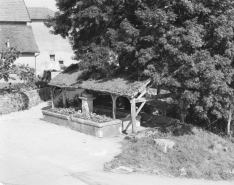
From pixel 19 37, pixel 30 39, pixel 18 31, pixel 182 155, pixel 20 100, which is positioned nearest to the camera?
pixel 182 155

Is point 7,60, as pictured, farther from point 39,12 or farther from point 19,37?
point 39,12

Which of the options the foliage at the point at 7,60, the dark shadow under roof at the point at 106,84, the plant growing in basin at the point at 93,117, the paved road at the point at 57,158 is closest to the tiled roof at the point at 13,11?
the foliage at the point at 7,60

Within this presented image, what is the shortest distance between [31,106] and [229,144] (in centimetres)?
1336

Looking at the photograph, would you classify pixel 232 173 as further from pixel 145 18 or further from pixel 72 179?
pixel 145 18

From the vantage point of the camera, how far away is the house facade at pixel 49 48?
37.3m

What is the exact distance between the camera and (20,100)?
22.7 metres

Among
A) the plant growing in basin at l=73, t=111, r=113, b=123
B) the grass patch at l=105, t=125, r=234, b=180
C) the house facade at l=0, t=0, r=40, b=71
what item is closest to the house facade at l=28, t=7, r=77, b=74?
the house facade at l=0, t=0, r=40, b=71

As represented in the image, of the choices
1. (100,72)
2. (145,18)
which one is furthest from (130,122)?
(145,18)

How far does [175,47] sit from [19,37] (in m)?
20.8

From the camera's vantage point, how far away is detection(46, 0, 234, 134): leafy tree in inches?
579

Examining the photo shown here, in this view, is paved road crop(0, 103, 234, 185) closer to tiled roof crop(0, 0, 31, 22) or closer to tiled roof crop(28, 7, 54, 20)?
tiled roof crop(0, 0, 31, 22)

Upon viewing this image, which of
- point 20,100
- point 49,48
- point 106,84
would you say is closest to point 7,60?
point 20,100

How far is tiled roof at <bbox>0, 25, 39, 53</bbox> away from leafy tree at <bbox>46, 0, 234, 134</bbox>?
1449 cm

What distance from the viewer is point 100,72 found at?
1798 centimetres
